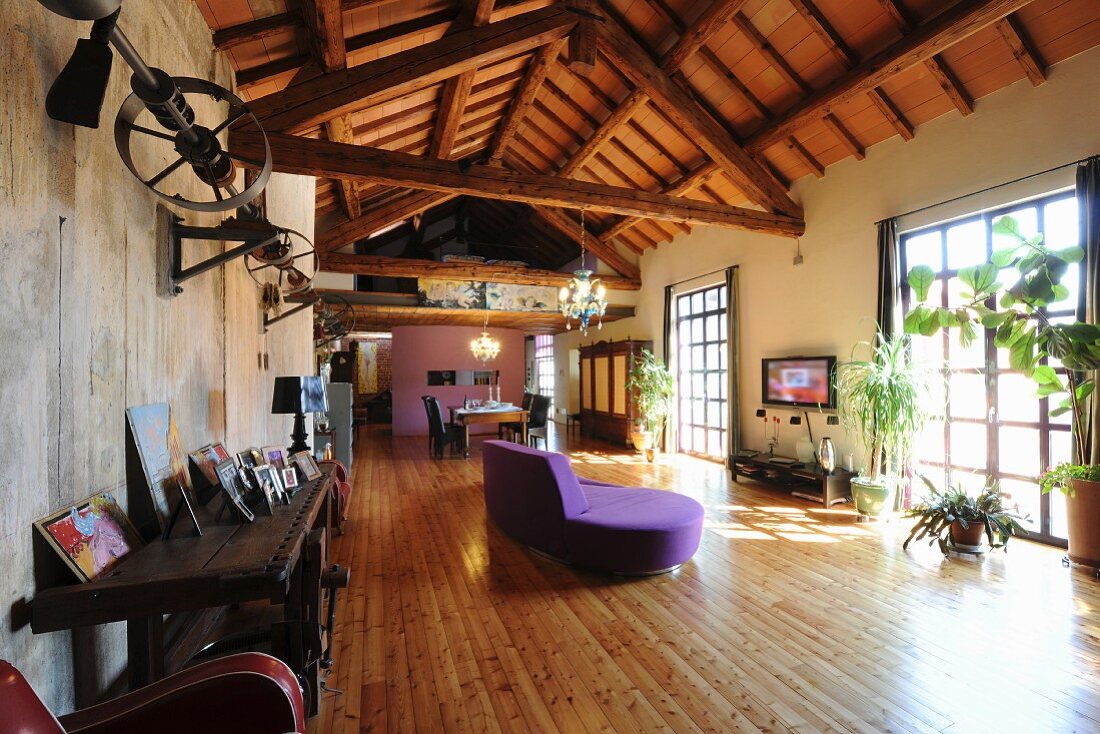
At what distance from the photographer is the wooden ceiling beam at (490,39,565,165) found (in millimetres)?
5109

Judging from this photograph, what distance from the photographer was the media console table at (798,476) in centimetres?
502

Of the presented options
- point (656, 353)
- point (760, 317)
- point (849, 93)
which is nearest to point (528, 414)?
point (656, 353)

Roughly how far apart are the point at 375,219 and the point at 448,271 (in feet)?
4.75

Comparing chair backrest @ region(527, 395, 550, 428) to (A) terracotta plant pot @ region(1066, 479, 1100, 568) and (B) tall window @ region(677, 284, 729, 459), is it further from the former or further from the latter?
(A) terracotta plant pot @ region(1066, 479, 1100, 568)

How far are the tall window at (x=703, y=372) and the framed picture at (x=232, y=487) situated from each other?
6462 mm

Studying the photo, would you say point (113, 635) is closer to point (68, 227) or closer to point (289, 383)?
point (68, 227)

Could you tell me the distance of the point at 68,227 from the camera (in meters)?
1.34

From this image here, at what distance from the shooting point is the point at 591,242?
935 cm

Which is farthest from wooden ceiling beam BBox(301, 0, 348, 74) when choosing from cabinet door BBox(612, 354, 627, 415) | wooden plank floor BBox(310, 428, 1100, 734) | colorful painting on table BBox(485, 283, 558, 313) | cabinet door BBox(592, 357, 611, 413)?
cabinet door BBox(592, 357, 611, 413)

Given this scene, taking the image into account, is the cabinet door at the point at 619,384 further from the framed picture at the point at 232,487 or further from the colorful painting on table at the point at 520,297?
the framed picture at the point at 232,487

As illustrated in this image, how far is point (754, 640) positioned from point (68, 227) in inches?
125

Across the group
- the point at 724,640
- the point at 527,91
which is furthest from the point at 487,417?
the point at 724,640

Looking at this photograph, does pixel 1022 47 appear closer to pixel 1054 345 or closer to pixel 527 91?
pixel 1054 345

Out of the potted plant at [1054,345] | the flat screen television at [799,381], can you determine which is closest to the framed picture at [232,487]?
the potted plant at [1054,345]
